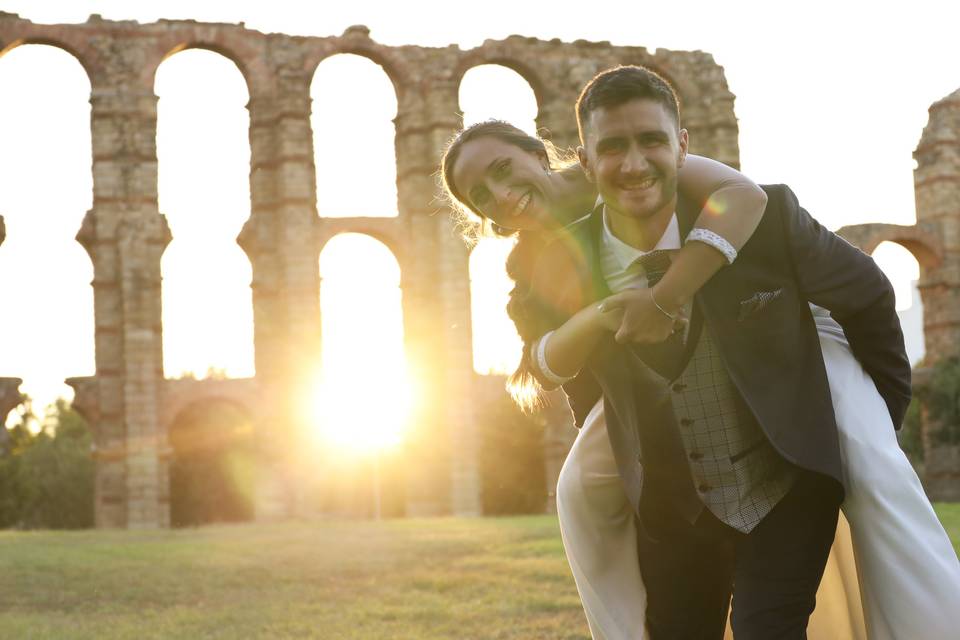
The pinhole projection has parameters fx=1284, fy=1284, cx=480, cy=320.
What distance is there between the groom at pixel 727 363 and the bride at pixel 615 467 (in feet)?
0.20

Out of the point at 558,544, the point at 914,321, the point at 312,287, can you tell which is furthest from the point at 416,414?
the point at 914,321

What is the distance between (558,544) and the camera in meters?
12.5

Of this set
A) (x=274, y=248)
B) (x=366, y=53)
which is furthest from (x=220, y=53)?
(x=274, y=248)

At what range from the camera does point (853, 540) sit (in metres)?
2.41

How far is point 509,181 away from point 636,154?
0.36 metres

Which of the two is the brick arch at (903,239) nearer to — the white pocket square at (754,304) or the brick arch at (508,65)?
the brick arch at (508,65)

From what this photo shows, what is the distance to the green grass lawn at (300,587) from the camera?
7203 mm

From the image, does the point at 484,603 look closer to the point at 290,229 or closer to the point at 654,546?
the point at 654,546

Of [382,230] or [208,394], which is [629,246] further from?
[208,394]

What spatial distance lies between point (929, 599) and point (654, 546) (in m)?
0.59

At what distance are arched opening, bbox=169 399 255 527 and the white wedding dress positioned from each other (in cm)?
3006

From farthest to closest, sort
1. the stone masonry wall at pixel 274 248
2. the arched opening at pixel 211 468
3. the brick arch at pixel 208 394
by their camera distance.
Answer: the arched opening at pixel 211 468 → the brick arch at pixel 208 394 → the stone masonry wall at pixel 274 248

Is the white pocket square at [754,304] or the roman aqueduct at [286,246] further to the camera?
the roman aqueduct at [286,246]

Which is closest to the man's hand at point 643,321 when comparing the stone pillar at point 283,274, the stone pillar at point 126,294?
the stone pillar at point 283,274
